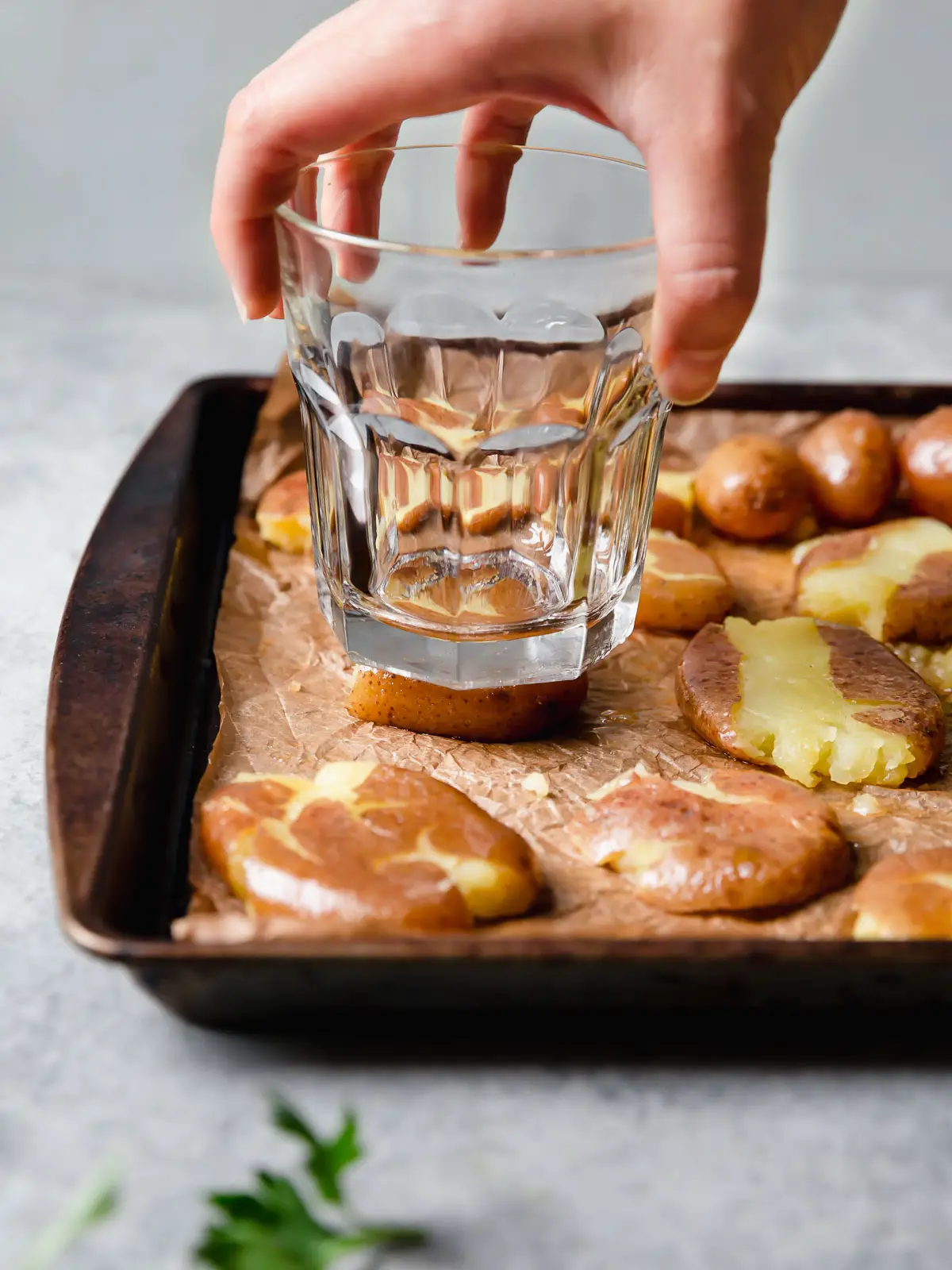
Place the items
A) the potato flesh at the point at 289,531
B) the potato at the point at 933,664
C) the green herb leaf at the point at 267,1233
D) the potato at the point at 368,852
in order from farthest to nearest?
the potato flesh at the point at 289,531, the potato at the point at 933,664, the potato at the point at 368,852, the green herb leaf at the point at 267,1233

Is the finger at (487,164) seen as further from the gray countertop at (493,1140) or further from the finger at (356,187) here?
the gray countertop at (493,1140)

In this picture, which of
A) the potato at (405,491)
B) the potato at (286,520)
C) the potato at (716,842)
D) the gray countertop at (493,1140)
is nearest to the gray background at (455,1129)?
the gray countertop at (493,1140)

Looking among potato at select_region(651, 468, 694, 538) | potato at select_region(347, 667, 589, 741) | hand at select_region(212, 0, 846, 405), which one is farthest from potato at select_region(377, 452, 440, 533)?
potato at select_region(651, 468, 694, 538)

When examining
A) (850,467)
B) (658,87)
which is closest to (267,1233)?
(658,87)

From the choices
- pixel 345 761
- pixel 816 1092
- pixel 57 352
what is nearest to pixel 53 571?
pixel 345 761

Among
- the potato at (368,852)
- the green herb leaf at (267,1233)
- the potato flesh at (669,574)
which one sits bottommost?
the green herb leaf at (267,1233)

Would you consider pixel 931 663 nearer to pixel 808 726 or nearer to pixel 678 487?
pixel 808 726

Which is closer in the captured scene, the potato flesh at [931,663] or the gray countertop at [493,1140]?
the gray countertop at [493,1140]
